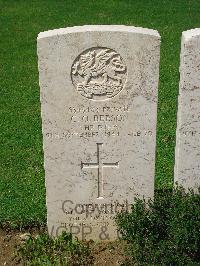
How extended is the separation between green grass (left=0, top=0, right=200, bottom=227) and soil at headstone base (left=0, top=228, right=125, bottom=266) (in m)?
0.22

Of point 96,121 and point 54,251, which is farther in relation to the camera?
point 54,251

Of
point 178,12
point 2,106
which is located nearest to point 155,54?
point 2,106

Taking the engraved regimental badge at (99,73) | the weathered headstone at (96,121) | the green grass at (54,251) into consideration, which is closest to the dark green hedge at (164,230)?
the weathered headstone at (96,121)

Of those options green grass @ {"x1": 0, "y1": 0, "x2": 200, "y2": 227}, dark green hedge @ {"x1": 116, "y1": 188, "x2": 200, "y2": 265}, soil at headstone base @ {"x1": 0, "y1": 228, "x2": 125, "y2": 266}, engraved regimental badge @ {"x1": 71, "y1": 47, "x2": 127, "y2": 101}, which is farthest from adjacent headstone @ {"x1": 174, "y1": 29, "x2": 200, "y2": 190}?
green grass @ {"x1": 0, "y1": 0, "x2": 200, "y2": 227}

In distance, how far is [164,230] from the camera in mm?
4605

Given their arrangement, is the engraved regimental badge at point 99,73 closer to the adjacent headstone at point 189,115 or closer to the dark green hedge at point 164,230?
the adjacent headstone at point 189,115

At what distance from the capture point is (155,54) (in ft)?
14.3

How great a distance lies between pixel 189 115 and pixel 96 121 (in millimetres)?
844

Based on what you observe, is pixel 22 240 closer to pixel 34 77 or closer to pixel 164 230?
pixel 164 230

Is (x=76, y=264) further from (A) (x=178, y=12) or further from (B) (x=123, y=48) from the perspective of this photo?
(A) (x=178, y=12)

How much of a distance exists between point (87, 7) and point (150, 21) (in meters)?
2.45

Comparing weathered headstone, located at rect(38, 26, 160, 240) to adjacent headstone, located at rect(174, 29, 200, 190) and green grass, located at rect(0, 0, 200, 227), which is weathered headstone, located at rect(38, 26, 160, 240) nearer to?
adjacent headstone, located at rect(174, 29, 200, 190)

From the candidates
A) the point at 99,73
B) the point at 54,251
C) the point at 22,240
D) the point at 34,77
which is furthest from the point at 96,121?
the point at 34,77

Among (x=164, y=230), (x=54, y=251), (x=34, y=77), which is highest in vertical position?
(x=34, y=77)
